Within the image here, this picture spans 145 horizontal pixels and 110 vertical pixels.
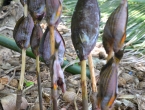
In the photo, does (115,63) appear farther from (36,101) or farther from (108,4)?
(108,4)

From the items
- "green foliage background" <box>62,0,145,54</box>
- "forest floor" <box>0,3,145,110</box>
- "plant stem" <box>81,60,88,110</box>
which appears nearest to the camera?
"plant stem" <box>81,60,88,110</box>

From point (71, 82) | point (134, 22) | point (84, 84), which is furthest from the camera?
point (134, 22)

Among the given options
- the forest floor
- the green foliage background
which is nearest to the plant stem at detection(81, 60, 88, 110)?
the forest floor

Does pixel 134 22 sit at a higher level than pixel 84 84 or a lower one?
higher

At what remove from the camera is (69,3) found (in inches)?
59.2

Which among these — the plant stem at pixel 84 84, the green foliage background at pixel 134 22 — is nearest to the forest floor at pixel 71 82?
the green foliage background at pixel 134 22

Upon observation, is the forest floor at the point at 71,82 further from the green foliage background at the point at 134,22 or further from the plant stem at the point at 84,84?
the plant stem at the point at 84,84

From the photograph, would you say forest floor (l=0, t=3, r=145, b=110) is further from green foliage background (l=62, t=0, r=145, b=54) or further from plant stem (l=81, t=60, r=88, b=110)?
plant stem (l=81, t=60, r=88, b=110)

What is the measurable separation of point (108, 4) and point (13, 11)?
1.61ft

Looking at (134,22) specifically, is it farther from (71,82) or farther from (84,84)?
(84,84)

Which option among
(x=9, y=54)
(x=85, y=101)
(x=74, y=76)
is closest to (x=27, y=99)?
(x=74, y=76)

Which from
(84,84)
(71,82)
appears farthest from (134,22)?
(84,84)

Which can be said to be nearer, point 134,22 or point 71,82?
point 71,82

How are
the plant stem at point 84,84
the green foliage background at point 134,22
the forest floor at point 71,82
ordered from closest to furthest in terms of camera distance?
the plant stem at point 84,84, the forest floor at point 71,82, the green foliage background at point 134,22
